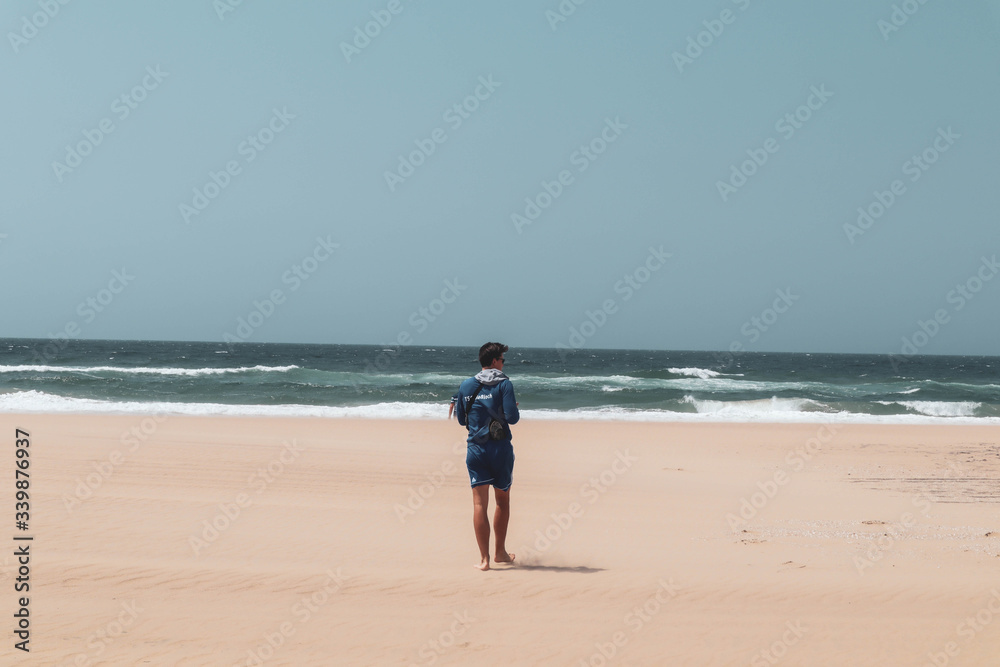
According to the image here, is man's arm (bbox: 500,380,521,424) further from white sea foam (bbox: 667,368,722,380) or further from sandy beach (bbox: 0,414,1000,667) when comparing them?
white sea foam (bbox: 667,368,722,380)

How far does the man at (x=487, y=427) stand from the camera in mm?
5535

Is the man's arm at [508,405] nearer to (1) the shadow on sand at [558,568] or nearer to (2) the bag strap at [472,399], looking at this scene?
(2) the bag strap at [472,399]

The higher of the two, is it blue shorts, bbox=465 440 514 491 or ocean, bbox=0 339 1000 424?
ocean, bbox=0 339 1000 424

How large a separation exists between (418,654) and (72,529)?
14.2ft

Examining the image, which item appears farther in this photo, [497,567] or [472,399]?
[497,567]

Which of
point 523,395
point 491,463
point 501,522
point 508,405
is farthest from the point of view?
point 523,395

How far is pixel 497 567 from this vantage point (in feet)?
19.1

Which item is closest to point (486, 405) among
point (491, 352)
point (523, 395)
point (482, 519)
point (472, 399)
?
point (472, 399)

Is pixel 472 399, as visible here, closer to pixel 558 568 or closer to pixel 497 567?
pixel 497 567

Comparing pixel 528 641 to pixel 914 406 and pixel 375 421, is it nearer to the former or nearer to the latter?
pixel 375 421

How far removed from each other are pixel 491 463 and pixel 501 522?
541 millimetres

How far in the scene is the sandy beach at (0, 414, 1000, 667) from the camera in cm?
429

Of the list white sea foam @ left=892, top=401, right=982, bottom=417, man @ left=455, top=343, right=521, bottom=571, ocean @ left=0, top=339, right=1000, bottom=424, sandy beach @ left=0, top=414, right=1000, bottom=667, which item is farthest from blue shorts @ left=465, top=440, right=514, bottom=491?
white sea foam @ left=892, top=401, right=982, bottom=417

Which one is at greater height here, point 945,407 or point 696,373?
point 696,373
